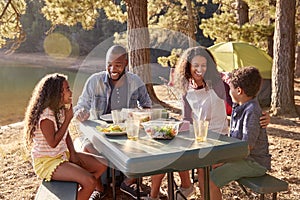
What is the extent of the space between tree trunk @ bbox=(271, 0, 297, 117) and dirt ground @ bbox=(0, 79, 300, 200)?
0.27 meters

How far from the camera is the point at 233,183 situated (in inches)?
107

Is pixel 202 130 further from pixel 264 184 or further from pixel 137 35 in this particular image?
pixel 137 35

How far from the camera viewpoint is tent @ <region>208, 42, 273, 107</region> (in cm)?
629

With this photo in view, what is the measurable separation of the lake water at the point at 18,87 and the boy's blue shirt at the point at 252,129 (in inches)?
246

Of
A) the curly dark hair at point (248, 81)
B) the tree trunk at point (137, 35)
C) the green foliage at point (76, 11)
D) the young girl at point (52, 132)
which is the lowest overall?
the young girl at point (52, 132)

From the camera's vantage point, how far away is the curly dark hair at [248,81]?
1.89 meters

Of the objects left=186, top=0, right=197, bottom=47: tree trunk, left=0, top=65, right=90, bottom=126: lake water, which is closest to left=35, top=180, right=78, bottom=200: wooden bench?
left=0, top=65, right=90, bottom=126: lake water

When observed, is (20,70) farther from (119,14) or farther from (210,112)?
(210,112)

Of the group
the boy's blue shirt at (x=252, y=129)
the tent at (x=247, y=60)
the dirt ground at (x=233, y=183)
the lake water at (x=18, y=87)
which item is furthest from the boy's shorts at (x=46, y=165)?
the lake water at (x=18, y=87)

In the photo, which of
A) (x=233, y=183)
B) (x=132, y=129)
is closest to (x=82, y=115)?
(x=132, y=129)

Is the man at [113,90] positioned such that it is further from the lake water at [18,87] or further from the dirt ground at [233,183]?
the lake water at [18,87]

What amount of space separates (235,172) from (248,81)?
476 mm

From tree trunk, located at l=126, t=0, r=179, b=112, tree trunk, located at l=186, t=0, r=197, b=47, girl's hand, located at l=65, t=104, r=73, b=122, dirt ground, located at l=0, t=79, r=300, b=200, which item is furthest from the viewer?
→ tree trunk, located at l=186, t=0, r=197, b=47

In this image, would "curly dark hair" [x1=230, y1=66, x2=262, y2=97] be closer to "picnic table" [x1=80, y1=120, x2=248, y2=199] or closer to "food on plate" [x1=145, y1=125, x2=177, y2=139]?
"picnic table" [x1=80, y1=120, x2=248, y2=199]
